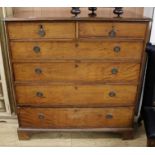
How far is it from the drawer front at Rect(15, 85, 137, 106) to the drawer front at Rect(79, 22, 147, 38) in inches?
16.8

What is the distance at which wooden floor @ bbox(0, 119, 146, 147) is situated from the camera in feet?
6.23

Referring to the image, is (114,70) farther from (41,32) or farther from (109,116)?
(41,32)

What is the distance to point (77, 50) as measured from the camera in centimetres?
151

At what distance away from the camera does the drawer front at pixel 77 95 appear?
166 cm

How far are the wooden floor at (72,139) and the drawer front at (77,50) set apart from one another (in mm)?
848

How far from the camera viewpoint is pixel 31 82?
1.64 m

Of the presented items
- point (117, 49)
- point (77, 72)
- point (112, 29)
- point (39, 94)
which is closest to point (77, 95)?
point (77, 72)

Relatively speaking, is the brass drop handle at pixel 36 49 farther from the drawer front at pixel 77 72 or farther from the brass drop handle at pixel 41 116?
the brass drop handle at pixel 41 116

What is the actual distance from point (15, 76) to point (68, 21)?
24.1 inches

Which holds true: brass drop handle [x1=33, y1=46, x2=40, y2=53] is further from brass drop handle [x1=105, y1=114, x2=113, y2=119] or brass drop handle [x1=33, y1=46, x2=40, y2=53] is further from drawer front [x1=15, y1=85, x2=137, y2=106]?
brass drop handle [x1=105, y1=114, x2=113, y2=119]

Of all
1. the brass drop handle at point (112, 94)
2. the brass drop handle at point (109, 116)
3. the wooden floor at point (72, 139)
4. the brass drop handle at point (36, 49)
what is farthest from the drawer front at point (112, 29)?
the wooden floor at point (72, 139)
